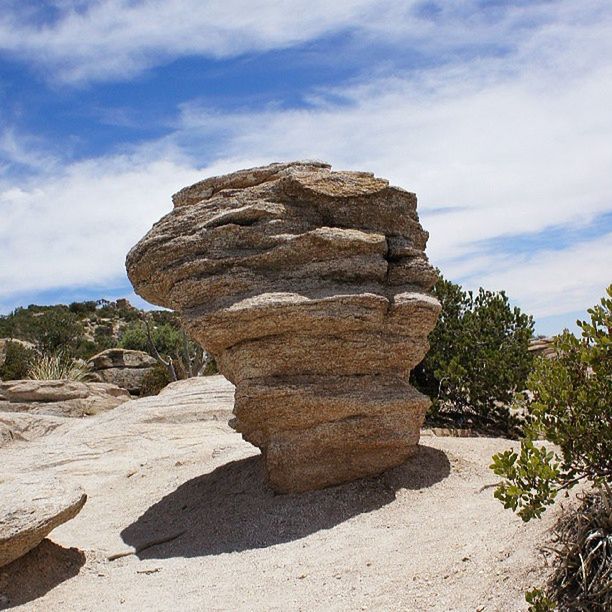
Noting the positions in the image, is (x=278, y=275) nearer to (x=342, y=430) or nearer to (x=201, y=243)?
(x=201, y=243)

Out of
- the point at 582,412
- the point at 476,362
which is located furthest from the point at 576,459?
the point at 476,362

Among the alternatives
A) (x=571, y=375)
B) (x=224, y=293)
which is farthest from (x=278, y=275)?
(x=571, y=375)

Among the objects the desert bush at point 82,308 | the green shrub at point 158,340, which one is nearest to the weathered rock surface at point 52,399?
the green shrub at point 158,340

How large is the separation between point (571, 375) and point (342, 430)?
381cm

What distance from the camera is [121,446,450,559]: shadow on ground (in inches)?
343

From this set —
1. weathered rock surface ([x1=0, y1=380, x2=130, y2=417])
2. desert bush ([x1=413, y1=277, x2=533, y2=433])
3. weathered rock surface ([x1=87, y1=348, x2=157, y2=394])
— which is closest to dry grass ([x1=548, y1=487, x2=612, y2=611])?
desert bush ([x1=413, y1=277, x2=533, y2=433])

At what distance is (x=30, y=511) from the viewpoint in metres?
7.92

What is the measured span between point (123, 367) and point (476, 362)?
24.1 m

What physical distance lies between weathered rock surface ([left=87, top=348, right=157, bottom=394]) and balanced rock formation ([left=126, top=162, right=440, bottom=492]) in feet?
78.4

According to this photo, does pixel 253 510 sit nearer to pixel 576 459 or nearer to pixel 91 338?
pixel 576 459

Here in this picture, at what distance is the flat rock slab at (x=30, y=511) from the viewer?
766cm

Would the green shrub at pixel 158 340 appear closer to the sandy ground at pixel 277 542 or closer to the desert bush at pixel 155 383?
the desert bush at pixel 155 383

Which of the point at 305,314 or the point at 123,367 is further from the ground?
the point at 305,314

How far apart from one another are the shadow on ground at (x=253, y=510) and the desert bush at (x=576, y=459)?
3429mm
